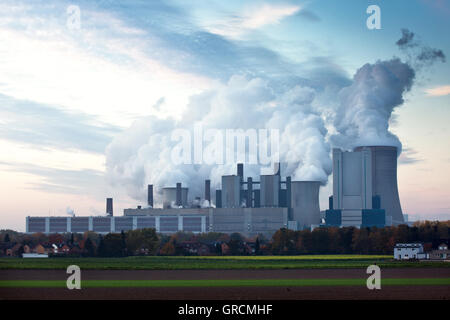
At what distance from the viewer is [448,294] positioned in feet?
115

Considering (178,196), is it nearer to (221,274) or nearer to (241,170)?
(241,170)

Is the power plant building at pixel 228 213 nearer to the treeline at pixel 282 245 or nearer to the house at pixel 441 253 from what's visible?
the treeline at pixel 282 245

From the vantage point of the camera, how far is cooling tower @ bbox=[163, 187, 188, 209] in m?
136

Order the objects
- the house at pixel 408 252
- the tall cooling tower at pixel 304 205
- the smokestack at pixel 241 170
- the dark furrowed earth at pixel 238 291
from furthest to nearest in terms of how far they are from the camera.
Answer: the tall cooling tower at pixel 304 205 < the smokestack at pixel 241 170 < the house at pixel 408 252 < the dark furrowed earth at pixel 238 291

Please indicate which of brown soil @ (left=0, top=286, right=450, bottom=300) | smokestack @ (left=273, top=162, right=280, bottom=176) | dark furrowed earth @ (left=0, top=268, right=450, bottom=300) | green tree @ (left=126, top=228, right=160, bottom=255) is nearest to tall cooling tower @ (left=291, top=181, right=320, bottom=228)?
smokestack @ (left=273, top=162, right=280, bottom=176)

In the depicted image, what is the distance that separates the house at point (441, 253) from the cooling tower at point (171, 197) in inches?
2632

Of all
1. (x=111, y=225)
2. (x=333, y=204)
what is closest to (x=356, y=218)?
(x=333, y=204)

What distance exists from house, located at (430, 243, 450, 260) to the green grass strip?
28501mm

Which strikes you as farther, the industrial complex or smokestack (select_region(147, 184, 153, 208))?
smokestack (select_region(147, 184, 153, 208))

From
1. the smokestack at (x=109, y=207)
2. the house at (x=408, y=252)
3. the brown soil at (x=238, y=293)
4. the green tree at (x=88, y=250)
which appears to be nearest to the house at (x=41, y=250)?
the green tree at (x=88, y=250)

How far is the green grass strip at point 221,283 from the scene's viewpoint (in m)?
40.8

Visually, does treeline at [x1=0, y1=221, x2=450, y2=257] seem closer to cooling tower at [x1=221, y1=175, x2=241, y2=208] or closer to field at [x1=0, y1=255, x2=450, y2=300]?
field at [x1=0, y1=255, x2=450, y2=300]

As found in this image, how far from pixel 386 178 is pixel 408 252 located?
2174 inches
